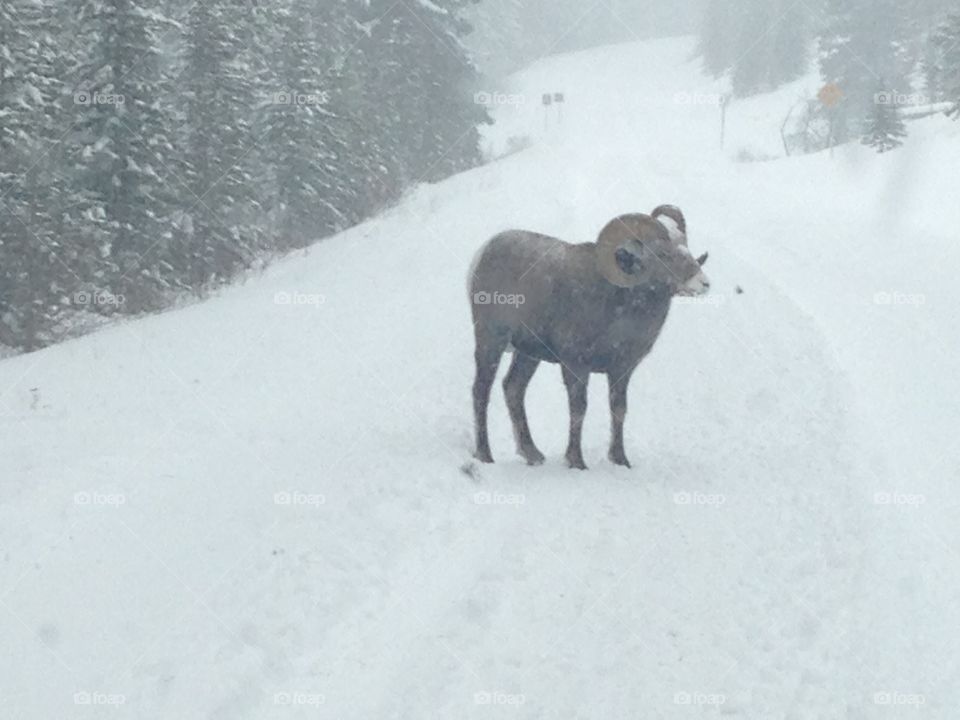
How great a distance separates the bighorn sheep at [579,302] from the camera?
7.84 m

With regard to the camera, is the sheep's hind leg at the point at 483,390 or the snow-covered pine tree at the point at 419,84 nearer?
the sheep's hind leg at the point at 483,390

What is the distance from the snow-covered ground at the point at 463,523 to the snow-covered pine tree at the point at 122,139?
4.63m

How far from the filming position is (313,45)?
26.2 m

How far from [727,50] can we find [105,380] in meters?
78.7

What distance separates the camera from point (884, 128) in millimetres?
32750

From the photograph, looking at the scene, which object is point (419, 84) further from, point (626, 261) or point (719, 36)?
point (719, 36)

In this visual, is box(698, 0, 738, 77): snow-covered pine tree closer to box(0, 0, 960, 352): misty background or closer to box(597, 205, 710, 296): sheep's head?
box(0, 0, 960, 352): misty background

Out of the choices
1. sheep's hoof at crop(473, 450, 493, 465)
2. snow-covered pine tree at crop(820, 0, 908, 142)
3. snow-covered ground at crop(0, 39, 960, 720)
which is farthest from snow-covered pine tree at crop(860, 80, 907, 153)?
sheep's hoof at crop(473, 450, 493, 465)

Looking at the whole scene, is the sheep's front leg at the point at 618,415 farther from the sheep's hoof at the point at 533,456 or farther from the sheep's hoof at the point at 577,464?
the sheep's hoof at the point at 533,456

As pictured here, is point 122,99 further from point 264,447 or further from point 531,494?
point 531,494

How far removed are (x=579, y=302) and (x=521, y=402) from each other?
1.31 metres

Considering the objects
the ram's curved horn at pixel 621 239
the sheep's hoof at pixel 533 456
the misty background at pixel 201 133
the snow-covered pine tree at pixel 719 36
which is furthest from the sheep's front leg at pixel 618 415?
the snow-covered pine tree at pixel 719 36

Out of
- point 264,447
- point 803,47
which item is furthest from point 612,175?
point 803,47

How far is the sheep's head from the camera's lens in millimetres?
7766
